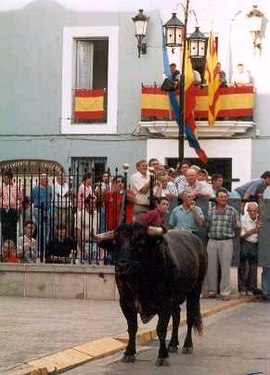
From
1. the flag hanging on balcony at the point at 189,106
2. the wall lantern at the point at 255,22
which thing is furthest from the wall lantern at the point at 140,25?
the wall lantern at the point at 255,22

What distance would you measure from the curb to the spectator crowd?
4779 millimetres

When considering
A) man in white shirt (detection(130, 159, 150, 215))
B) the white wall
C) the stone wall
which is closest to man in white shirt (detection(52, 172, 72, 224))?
the stone wall

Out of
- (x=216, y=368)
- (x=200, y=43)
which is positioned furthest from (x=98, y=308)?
(x=200, y=43)

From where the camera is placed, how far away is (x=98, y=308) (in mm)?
15062

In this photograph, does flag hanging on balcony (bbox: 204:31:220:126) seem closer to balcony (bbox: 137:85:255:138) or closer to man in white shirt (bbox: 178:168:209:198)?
balcony (bbox: 137:85:255:138)

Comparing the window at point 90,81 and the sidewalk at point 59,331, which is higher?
the window at point 90,81

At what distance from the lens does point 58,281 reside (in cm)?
1672

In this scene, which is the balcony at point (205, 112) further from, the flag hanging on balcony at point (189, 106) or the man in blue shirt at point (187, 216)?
the man in blue shirt at point (187, 216)

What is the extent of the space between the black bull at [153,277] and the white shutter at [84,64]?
17.9 meters

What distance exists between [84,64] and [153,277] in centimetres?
1915

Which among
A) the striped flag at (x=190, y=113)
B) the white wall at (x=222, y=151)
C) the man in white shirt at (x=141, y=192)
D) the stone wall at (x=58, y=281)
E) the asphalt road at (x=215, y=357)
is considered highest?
the striped flag at (x=190, y=113)

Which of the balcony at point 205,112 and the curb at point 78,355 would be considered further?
the balcony at point 205,112

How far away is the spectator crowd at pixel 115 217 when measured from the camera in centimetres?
1705

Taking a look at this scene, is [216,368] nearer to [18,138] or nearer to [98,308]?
[98,308]
